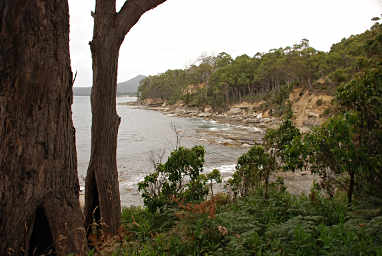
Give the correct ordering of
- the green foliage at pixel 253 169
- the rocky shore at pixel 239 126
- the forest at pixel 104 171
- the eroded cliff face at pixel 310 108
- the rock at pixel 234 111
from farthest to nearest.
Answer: the rock at pixel 234 111 → the eroded cliff face at pixel 310 108 → the rocky shore at pixel 239 126 → the green foliage at pixel 253 169 → the forest at pixel 104 171

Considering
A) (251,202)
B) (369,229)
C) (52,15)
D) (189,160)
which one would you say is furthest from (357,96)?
(52,15)

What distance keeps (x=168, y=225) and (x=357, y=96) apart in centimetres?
353

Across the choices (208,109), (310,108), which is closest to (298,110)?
(310,108)

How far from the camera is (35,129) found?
259 cm

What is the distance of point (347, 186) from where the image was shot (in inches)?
168

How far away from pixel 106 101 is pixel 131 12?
4.51 feet

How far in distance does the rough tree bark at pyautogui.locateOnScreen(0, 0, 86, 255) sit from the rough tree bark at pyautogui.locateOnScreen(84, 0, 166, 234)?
3.26ft

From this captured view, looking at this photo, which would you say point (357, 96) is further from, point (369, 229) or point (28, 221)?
point (28, 221)

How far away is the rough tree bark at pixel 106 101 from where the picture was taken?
3.71 meters

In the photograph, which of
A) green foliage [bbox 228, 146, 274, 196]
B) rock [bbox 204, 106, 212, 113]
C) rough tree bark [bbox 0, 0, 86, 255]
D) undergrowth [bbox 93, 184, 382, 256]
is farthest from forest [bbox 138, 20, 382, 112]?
rough tree bark [bbox 0, 0, 86, 255]

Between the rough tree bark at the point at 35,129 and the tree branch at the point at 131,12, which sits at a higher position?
the tree branch at the point at 131,12

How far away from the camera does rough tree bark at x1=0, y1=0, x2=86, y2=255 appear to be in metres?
2.45

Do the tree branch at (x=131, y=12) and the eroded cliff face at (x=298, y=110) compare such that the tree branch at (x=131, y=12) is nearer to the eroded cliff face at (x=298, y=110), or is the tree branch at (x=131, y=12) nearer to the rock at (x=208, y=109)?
the eroded cliff face at (x=298, y=110)

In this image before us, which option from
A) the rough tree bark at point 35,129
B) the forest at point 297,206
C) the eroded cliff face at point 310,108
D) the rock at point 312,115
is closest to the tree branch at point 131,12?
the rough tree bark at point 35,129
